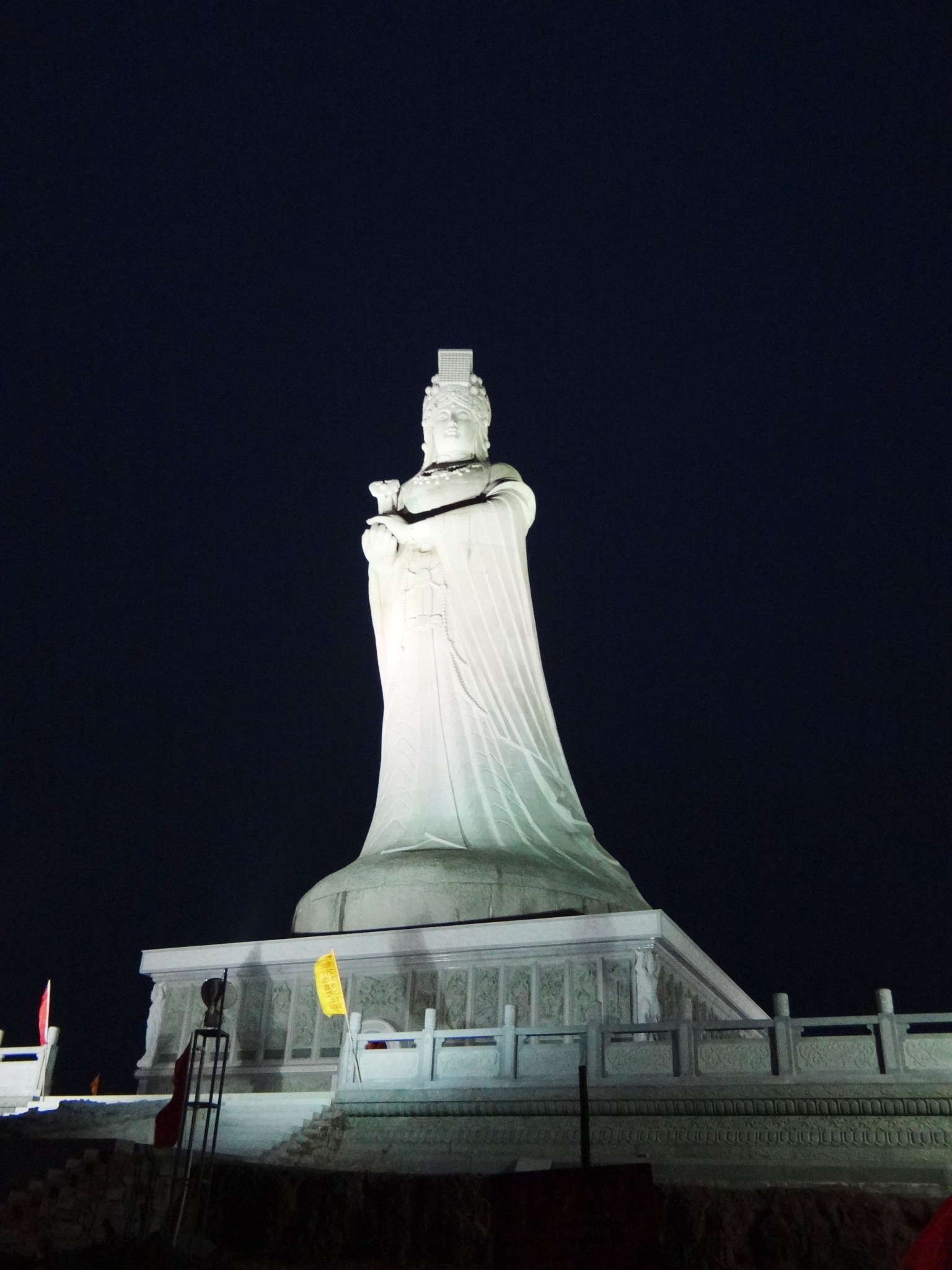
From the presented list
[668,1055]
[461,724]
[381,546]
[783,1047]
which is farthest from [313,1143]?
[381,546]

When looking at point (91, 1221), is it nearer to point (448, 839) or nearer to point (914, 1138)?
point (914, 1138)

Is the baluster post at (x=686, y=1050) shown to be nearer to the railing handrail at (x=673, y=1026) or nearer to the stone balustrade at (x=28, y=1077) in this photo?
the railing handrail at (x=673, y=1026)

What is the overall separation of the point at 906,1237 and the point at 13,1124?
23.0 feet

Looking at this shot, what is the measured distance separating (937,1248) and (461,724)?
38.5ft

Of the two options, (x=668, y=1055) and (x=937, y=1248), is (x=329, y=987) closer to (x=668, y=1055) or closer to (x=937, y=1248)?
(x=668, y=1055)

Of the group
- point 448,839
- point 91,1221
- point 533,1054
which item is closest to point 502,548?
point 448,839

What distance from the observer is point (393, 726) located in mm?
14688

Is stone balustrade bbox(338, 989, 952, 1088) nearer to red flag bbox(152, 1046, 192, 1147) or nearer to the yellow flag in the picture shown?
the yellow flag

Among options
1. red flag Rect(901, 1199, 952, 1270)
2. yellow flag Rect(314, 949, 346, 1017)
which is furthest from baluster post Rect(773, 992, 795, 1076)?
red flag Rect(901, 1199, 952, 1270)

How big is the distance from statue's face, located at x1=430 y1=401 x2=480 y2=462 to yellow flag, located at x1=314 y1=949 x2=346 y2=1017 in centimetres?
741

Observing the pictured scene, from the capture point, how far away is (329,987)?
35.7ft

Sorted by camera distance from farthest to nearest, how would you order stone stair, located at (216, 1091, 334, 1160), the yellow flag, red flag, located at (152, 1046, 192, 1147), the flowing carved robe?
the flowing carved robe < the yellow flag < stone stair, located at (216, 1091, 334, 1160) < red flag, located at (152, 1046, 192, 1147)

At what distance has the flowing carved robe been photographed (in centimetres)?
1351

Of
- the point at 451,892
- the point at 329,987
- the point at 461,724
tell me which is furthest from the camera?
the point at 461,724
